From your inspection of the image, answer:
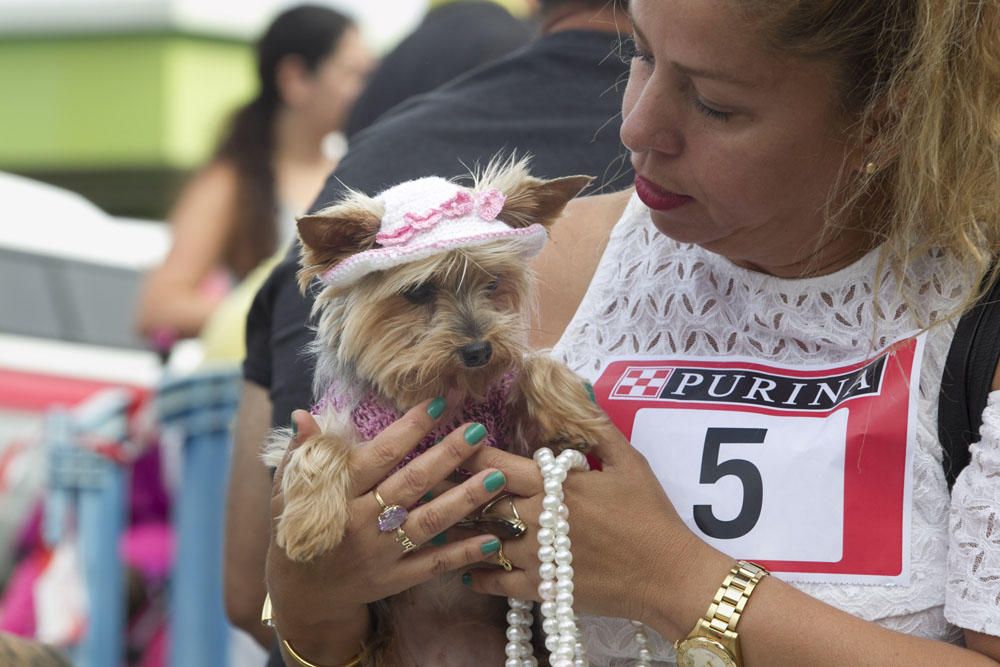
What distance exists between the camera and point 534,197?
7.00 feet

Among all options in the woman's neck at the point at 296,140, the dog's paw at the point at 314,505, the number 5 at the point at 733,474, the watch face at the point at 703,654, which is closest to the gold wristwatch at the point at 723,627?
the watch face at the point at 703,654

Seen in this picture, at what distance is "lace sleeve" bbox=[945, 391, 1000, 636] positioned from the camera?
1859 mm

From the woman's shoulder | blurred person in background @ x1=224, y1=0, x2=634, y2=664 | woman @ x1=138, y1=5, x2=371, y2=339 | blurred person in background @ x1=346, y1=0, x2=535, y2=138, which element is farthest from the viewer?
woman @ x1=138, y1=5, x2=371, y2=339

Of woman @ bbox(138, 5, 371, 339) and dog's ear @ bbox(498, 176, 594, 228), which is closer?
dog's ear @ bbox(498, 176, 594, 228)

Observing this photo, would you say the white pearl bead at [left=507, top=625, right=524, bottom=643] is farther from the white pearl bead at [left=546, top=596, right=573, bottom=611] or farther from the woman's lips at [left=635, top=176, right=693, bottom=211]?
the woman's lips at [left=635, top=176, right=693, bottom=211]

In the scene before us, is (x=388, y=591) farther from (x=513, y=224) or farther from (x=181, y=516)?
(x=181, y=516)

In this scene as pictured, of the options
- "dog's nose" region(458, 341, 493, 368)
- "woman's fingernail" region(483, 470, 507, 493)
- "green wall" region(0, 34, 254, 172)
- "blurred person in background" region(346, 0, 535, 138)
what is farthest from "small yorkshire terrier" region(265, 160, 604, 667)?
"green wall" region(0, 34, 254, 172)

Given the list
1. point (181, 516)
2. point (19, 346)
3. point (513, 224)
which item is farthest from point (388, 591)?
point (19, 346)

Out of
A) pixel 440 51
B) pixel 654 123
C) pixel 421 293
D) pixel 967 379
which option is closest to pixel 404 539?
pixel 421 293

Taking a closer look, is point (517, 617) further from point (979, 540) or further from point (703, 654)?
point (979, 540)

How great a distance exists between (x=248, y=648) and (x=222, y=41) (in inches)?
501

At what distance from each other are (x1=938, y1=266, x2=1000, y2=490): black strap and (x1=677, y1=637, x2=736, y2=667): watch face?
1.31 feet

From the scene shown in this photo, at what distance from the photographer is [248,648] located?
3.87 meters

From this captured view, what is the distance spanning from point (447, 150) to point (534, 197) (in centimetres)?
64
